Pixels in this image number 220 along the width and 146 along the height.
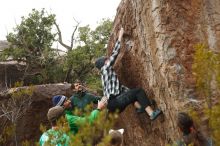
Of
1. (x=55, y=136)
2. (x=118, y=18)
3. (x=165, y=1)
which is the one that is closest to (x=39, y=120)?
(x=118, y=18)

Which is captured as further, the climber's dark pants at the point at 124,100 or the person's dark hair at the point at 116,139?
the climber's dark pants at the point at 124,100

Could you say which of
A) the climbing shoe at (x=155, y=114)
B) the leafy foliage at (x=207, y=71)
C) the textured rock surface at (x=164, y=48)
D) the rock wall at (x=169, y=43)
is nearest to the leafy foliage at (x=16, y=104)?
the textured rock surface at (x=164, y=48)

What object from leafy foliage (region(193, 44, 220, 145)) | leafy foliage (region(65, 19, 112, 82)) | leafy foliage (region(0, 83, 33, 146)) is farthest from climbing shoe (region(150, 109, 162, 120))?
leafy foliage (region(65, 19, 112, 82))

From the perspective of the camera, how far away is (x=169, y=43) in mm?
8734

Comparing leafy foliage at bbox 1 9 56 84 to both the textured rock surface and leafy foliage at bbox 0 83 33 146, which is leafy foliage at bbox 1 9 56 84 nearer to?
leafy foliage at bbox 0 83 33 146

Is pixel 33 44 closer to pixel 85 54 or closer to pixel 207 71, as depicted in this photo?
pixel 85 54

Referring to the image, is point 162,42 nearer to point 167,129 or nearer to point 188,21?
point 188,21

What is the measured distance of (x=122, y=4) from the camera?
36.7 feet

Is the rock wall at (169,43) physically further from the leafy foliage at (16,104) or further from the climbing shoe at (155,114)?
the leafy foliage at (16,104)

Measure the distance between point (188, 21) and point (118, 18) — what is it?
2916 millimetres

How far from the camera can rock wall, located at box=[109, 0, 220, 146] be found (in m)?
8.62

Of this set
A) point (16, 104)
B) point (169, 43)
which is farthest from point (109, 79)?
point (16, 104)

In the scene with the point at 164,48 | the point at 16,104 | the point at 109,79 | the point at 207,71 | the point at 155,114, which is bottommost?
the point at 16,104

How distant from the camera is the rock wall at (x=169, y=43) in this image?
28.3 feet
